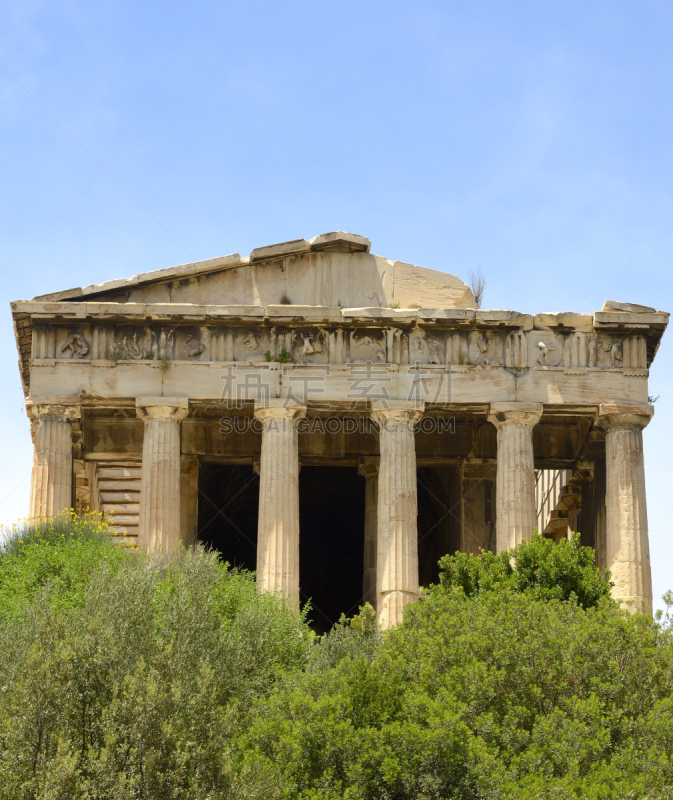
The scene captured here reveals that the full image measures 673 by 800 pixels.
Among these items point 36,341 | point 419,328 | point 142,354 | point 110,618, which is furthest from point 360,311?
point 110,618

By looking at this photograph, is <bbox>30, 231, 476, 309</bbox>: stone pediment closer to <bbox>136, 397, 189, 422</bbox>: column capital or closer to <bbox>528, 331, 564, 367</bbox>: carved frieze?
<bbox>528, 331, 564, 367</bbox>: carved frieze

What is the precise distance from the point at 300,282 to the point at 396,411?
3.49m

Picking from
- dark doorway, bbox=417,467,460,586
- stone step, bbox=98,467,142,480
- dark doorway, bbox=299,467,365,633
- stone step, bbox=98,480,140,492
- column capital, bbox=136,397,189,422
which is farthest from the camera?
dark doorway, bbox=299,467,365,633

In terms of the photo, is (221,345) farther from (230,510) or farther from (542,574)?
(230,510)

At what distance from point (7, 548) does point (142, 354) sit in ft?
16.8

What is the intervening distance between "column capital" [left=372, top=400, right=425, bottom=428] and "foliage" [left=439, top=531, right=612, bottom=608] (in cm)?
450

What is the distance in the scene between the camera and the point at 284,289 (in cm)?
3306

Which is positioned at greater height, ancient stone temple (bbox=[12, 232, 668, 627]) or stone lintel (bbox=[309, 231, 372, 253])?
stone lintel (bbox=[309, 231, 372, 253])

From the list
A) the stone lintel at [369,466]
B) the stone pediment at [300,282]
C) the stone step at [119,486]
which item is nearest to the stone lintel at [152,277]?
the stone pediment at [300,282]

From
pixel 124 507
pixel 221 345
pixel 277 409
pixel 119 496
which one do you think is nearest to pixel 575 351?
pixel 277 409

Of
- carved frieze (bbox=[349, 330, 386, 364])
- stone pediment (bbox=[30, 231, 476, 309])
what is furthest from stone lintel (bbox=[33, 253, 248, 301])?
carved frieze (bbox=[349, 330, 386, 364])

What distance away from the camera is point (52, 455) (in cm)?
3158

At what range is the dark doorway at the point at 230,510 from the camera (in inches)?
1563

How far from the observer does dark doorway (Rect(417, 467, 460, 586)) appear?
3741 centimetres
